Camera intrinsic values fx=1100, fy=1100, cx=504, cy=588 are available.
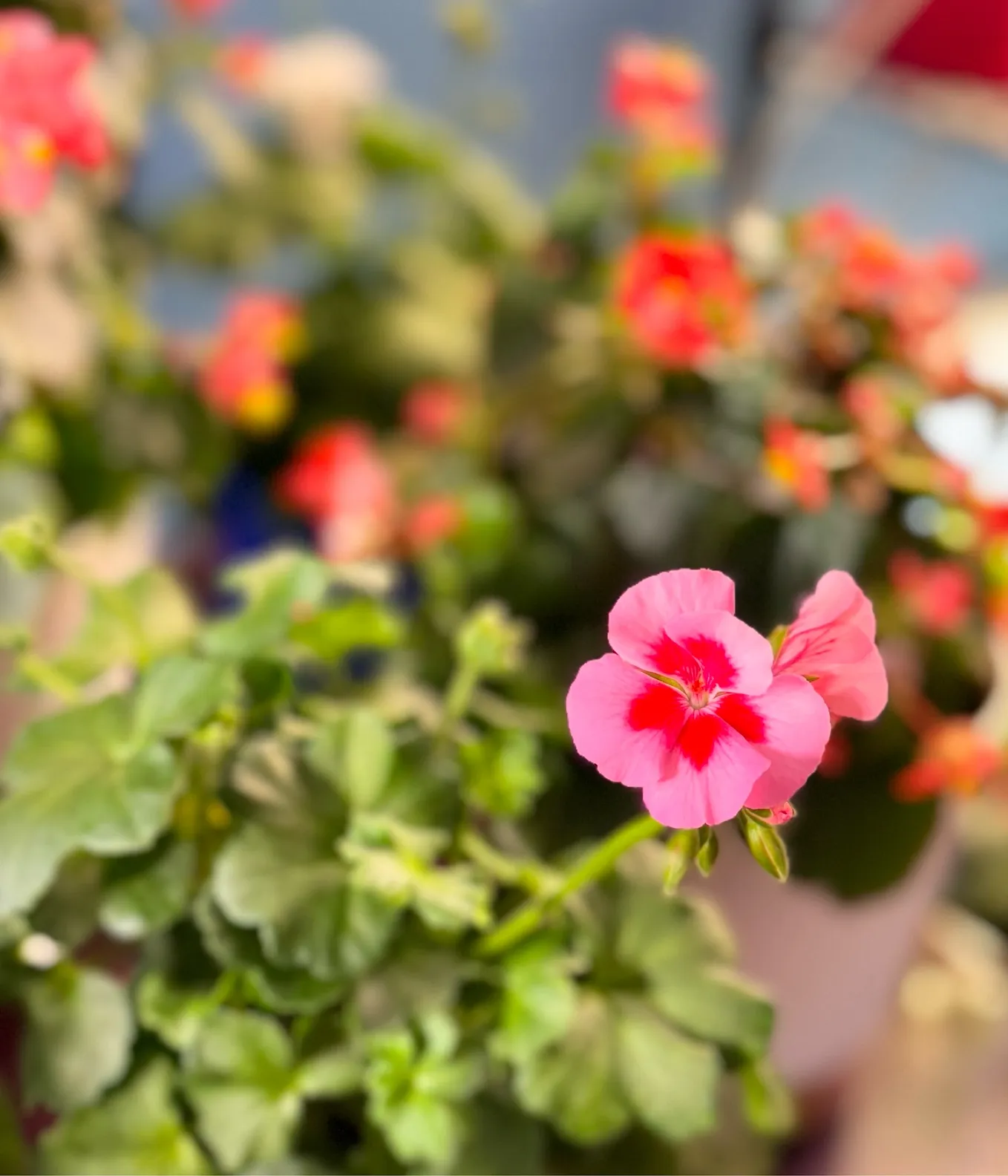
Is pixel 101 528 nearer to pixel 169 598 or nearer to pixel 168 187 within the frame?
pixel 169 598

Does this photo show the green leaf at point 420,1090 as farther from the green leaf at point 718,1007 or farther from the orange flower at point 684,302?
the orange flower at point 684,302

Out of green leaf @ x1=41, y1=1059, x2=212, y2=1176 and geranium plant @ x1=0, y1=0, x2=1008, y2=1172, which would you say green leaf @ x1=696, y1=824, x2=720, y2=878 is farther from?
green leaf @ x1=41, y1=1059, x2=212, y2=1176

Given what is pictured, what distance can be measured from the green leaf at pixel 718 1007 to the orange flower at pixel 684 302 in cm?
36

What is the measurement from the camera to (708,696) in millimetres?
231

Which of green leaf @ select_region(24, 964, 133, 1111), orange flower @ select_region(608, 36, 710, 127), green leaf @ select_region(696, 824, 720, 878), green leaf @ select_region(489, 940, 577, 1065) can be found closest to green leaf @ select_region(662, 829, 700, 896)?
green leaf @ select_region(696, 824, 720, 878)

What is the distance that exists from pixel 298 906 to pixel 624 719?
0.55 ft

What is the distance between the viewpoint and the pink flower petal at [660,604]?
0.22 meters

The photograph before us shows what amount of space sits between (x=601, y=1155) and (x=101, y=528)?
54 centimetres

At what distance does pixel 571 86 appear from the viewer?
1335 millimetres

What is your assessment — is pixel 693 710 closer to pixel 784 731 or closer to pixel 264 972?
pixel 784 731

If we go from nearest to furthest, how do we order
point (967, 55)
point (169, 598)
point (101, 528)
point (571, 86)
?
1. point (169, 598)
2. point (101, 528)
3. point (967, 55)
4. point (571, 86)

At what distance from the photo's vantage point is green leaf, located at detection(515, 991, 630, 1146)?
0.36m

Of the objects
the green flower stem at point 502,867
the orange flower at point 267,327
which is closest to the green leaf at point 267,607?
the green flower stem at point 502,867

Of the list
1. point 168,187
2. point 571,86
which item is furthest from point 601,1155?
point 571,86
